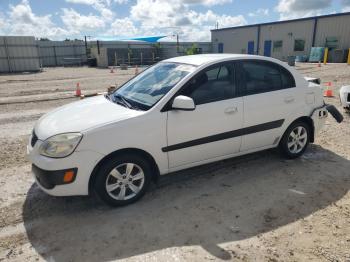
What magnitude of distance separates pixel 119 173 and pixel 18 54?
24.5 meters

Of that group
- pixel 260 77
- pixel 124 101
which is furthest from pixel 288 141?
pixel 124 101

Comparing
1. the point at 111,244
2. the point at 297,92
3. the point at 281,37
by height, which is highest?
the point at 281,37

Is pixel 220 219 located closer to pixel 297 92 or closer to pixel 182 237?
pixel 182 237

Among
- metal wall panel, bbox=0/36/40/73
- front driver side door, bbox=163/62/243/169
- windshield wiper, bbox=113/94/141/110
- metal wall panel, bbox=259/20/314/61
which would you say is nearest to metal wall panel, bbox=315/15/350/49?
metal wall panel, bbox=259/20/314/61

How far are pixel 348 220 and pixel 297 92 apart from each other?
2.03 m

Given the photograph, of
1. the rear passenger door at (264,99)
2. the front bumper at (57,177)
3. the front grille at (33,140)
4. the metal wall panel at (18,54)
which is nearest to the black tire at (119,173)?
the front bumper at (57,177)

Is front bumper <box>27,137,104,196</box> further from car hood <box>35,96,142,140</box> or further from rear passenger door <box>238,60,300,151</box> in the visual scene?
rear passenger door <box>238,60,300,151</box>

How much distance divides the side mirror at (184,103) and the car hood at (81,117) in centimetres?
44

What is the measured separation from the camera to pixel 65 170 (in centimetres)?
316

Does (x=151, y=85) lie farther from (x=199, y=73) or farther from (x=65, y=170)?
(x=65, y=170)

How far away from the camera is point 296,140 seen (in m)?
4.84

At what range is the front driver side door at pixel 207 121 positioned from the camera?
3674 mm

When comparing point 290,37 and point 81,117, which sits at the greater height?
point 290,37

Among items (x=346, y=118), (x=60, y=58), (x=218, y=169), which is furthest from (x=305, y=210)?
(x=60, y=58)
